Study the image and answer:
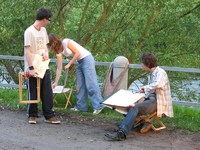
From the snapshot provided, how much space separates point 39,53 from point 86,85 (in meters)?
1.26

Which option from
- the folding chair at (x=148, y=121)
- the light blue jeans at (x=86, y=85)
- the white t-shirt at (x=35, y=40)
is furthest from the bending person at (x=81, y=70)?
the folding chair at (x=148, y=121)

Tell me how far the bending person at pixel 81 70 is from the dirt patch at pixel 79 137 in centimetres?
52

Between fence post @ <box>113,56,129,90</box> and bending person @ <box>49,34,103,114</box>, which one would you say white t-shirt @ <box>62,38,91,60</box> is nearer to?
bending person @ <box>49,34,103,114</box>

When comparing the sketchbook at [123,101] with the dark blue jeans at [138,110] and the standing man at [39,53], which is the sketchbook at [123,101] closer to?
the dark blue jeans at [138,110]

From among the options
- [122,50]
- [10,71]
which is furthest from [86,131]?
[122,50]

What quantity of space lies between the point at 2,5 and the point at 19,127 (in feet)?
17.4

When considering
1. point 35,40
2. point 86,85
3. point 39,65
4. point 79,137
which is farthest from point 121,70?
point 79,137

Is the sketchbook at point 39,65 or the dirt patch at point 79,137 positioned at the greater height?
the sketchbook at point 39,65

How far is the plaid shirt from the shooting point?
22.5 feet

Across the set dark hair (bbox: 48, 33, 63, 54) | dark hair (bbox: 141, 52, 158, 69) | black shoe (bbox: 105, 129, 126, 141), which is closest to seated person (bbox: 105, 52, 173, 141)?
dark hair (bbox: 141, 52, 158, 69)

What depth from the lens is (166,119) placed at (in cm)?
773

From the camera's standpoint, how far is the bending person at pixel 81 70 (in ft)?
25.8

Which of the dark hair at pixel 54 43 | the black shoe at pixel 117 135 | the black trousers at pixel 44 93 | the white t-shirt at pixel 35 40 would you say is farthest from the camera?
the dark hair at pixel 54 43

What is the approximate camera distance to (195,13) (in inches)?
499
